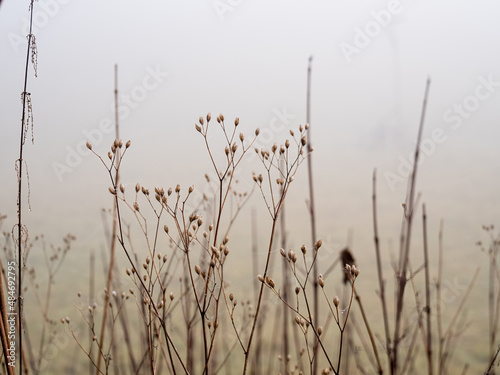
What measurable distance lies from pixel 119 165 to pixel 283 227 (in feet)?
2.57

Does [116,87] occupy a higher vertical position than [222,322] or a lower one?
higher

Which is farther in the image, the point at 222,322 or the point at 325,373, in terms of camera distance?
the point at 222,322

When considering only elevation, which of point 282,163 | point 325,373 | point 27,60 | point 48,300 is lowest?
point 325,373

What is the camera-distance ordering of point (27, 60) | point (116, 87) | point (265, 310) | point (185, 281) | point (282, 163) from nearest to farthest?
point (27, 60)
point (282, 163)
point (116, 87)
point (185, 281)
point (265, 310)

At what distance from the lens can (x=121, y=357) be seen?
8.96ft

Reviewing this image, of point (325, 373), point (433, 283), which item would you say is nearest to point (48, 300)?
point (325, 373)

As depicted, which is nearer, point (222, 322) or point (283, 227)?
point (283, 227)

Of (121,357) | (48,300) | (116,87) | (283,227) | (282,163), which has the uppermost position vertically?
(116,87)

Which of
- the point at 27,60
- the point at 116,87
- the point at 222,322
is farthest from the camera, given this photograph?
the point at 222,322

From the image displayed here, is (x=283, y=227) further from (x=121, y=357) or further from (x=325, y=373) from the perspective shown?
(x=121, y=357)

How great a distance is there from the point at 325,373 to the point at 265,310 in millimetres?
1203

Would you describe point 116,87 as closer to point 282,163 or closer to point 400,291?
point 282,163

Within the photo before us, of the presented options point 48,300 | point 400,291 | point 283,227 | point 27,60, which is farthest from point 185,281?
point 27,60

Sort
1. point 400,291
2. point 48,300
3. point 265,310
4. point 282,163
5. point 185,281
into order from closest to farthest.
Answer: point 282,163 < point 400,291 < point 185,281 < point 48,300 < point 265,310
